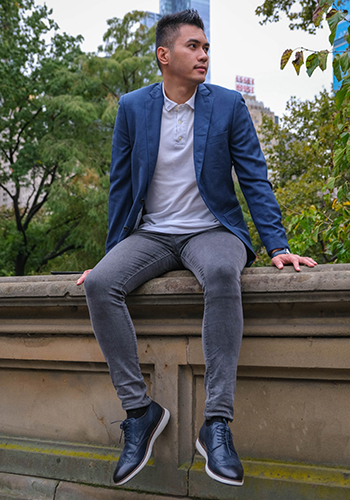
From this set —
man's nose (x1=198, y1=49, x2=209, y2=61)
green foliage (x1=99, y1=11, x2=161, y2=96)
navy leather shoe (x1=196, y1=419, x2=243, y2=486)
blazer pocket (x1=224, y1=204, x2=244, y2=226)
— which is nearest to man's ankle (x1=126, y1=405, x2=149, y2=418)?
navy leather shoe (x1=196, y1=419, x2=243, y2=486)

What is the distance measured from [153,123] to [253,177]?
1.75ft

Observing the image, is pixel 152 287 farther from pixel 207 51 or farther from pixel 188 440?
pixel 207 51

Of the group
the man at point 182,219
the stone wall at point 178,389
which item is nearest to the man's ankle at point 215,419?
the man at point 182,219

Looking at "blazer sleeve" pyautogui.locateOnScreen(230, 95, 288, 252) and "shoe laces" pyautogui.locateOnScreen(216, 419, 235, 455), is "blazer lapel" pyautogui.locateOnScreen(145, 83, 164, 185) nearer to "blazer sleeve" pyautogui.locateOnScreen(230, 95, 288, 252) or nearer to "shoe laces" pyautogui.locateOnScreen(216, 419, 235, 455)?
"blazer sleeve" pyautogui.locateOnScreen(230, 95, 288, 252)

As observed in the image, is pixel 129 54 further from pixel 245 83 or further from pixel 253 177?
pixel 245 83

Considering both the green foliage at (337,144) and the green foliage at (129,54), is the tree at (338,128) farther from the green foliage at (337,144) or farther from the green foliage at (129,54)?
the green foliage at (129,54)

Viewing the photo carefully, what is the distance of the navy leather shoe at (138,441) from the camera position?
1.88 m

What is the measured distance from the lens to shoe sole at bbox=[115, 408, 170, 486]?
1.87 m

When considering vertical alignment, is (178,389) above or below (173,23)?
below

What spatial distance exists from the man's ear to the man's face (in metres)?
0.03

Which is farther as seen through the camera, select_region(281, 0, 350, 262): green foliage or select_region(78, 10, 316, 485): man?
select_region(281, 0, 350, 262): green foliage

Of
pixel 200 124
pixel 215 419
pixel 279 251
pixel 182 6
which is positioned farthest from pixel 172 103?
pixel 182 6

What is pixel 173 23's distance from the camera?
2.46 metres

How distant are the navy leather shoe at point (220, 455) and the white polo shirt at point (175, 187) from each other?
2.94 feet
